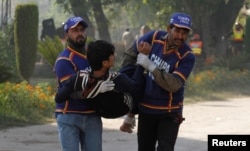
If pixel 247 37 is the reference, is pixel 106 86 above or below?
above

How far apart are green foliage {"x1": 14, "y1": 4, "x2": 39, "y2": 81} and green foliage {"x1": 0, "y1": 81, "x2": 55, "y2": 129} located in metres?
4.56

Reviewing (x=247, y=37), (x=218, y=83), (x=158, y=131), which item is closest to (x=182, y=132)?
(x=158, y=131)

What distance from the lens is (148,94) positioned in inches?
281

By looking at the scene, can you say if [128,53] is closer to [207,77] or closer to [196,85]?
[196,85]

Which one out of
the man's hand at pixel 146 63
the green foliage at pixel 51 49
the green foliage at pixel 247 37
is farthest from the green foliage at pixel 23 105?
the green foliage at pixel 247 37

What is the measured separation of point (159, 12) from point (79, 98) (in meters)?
24.7

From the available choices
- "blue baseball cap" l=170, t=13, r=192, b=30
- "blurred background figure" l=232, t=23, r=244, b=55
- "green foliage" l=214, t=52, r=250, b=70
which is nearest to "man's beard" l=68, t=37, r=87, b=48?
"blue baseball cap" l=170, t=13, r=192, b=30

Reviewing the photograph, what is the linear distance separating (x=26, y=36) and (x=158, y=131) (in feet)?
45.7

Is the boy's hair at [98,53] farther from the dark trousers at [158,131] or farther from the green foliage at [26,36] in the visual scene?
the green foliage at [26,36]

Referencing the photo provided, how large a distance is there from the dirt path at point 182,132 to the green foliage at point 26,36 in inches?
205

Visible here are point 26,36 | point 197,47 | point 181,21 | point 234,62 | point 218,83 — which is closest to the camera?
point 181,21

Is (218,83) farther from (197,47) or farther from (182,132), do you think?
(182,132)

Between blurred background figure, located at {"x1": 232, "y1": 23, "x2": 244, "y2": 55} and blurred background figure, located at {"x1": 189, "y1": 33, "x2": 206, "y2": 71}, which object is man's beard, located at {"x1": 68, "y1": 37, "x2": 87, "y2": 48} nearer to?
blurred background figure, located at {"x1": 189, "y1": 33, "x2": 206, "y2": 71}

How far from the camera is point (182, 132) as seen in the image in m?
13.5
